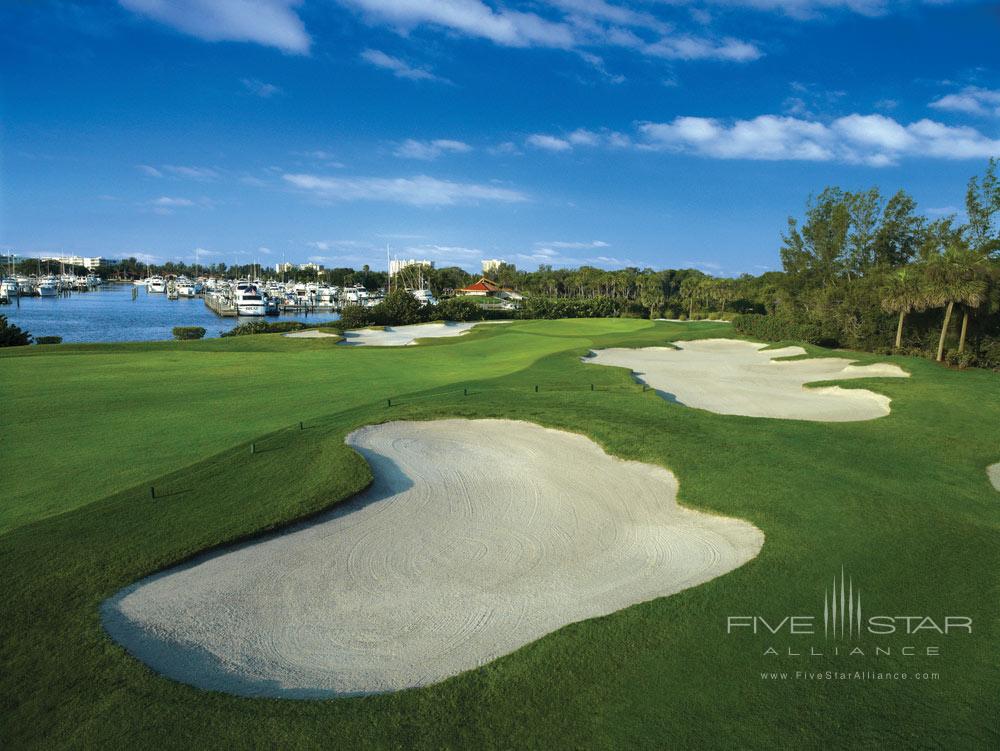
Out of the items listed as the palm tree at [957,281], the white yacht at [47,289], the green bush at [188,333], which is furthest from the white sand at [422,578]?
the white yacht at [47,289]

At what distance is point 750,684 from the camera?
500 cm

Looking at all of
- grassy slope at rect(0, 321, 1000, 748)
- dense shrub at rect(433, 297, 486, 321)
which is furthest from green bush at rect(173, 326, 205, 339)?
grassy slope at rect(0, 321, 1000, 748)

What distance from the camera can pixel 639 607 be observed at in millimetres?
6262

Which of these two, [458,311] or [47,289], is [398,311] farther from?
[47,289]

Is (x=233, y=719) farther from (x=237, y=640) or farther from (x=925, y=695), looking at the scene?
(x=925, y=695)

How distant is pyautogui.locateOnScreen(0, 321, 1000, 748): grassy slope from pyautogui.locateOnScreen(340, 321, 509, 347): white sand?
23.7 meters

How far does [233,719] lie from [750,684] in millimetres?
4424

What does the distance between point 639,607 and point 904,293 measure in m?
31.5

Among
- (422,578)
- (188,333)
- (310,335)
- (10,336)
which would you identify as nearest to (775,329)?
(310,335)

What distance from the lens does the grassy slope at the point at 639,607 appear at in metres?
4.51

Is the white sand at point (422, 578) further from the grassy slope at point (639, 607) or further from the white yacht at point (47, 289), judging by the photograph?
the white yacht at point (47, 289)

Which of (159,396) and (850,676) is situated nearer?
(850,676)

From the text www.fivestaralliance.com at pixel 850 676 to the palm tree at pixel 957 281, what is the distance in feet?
93.8

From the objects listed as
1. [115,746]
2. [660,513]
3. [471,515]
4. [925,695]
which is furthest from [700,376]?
[115,746]
